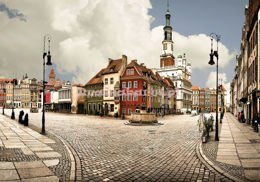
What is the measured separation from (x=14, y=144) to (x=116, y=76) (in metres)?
38.4

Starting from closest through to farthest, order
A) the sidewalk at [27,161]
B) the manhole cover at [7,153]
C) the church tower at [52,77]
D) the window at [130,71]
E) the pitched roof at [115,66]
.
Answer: the sidewalk at [27,161] → the manhole cover at [7,153] → the window at [130,71] → the pitched roof at [115,66] → the church tower at [52,77]

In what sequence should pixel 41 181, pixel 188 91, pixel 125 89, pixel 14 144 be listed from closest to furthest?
pixel 41 181 → pixel 14 144 → pixel 125 89 → pixel 188 91

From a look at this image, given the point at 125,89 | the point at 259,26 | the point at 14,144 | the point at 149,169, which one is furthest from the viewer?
the point at 125,89

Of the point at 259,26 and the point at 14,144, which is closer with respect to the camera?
the point at 14,144

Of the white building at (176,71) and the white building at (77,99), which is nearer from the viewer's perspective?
the white building at (77,99)

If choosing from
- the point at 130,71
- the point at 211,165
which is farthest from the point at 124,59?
the point at 211,165

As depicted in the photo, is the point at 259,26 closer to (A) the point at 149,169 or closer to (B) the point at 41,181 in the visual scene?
(A) the point at 149,169

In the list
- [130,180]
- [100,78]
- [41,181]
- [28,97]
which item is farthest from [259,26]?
[28,97]

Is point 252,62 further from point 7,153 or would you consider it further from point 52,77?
point 52,77

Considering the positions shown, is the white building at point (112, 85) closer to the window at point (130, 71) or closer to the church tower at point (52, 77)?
the window at point (130, 71)

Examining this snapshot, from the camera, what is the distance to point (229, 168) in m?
8.77

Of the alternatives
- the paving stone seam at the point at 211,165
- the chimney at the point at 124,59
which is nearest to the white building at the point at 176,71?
the chimney at the point at 124,59

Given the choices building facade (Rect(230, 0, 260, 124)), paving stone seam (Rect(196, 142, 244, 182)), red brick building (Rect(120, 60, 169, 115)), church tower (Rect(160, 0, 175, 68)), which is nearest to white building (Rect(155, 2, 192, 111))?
church tower (Rect(160, 0, 175, 68))

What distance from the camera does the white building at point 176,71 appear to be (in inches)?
3529
